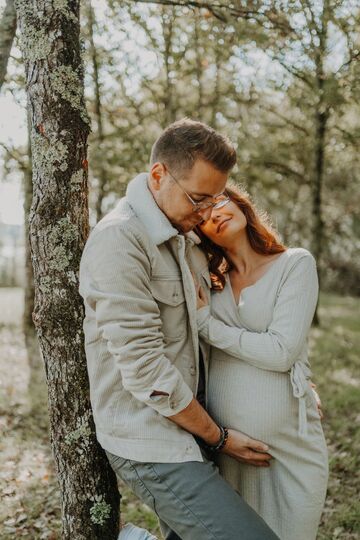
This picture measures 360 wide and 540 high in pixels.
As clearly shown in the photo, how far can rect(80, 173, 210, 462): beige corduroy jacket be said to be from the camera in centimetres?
225

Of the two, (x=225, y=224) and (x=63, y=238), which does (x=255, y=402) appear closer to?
(x=225, y=224)

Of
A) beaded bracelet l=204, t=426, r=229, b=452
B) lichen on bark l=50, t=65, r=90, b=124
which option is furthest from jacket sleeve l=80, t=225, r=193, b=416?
lichen on bark l=50, t=65, r=90, b=124

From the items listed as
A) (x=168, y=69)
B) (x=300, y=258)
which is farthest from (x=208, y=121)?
(x=300, y=258)

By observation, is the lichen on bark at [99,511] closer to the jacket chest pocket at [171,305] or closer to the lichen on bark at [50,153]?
the jacket chest pocket at [171,305]

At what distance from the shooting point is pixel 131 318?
2236 mm

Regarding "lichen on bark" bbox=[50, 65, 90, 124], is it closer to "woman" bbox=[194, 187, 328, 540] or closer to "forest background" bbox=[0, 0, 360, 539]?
"forest background" bbox=[0, 0, 360, 539]

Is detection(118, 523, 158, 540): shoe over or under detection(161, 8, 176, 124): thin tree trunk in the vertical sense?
under

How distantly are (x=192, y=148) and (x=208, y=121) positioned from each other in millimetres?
9717

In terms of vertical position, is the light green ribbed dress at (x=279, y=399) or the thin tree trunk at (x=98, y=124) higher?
the thin tree trunk at (x=98, y=124)

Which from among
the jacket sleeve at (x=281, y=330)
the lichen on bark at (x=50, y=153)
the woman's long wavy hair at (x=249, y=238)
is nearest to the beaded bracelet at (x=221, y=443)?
the jacket sleeve at (x=281, y=330)

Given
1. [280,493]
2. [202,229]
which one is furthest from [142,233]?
[280,493]

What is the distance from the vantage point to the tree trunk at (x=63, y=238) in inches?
106

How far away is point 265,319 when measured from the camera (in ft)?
9.61

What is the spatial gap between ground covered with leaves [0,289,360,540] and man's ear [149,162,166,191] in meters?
2.67
